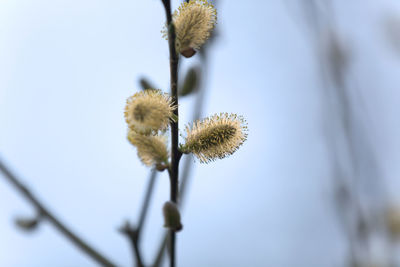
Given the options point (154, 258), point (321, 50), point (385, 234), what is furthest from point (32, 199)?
point (385, 234)

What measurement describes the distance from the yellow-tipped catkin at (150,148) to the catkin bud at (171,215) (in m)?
0.13

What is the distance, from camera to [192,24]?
3.36 feet

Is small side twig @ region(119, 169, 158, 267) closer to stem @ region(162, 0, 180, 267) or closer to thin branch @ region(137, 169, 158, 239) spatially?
thin branch @ region(137, 169, 158, 239)

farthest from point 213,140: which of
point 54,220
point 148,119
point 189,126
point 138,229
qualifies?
point 54,220

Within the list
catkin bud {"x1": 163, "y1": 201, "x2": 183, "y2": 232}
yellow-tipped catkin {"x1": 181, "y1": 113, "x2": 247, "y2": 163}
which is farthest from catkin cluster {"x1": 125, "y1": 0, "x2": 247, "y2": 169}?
catkin bud {"x1": 163, "y1": 201, "x2": 183, "y2": 232}

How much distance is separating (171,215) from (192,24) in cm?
47

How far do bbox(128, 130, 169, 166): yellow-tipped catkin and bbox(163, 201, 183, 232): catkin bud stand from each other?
13cm

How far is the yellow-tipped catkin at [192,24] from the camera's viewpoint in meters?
1.01

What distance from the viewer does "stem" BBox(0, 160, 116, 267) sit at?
55.1 inches

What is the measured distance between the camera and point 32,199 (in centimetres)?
158

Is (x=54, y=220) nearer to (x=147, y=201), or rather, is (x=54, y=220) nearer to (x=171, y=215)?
(x=147, y=201)

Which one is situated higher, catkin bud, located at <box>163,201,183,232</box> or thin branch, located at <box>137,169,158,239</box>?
catkin bud, located at <box>163,201,183,232</box>

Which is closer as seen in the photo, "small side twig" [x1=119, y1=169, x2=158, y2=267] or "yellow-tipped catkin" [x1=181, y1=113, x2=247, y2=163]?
"yellow-tipped catkin" [x1=181, y1=113, x2=247, y2=163]

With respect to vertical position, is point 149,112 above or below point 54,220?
above
